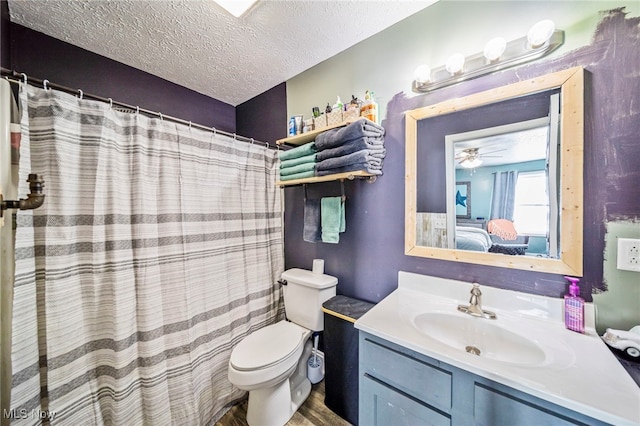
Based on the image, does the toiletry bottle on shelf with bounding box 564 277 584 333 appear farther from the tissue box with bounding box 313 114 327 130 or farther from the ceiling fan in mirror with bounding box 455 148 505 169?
the tissue box with bounding box 313 114 327 130

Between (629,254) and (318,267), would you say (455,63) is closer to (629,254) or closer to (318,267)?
(629,254)

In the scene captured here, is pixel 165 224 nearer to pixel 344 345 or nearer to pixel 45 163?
pixel 45 163

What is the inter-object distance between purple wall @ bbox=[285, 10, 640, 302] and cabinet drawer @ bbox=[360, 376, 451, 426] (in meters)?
0.57

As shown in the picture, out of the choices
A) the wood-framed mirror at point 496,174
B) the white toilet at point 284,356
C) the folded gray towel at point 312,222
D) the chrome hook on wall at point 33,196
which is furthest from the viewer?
the folded gray towel at point 312,222

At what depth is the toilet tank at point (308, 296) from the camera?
157cm

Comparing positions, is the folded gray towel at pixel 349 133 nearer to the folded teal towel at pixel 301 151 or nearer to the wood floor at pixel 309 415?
the folded teal towel at pixel 301 151

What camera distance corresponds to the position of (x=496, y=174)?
1087 millimetres

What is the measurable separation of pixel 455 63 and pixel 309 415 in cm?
217

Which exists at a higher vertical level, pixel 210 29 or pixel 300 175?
pixel 210 29

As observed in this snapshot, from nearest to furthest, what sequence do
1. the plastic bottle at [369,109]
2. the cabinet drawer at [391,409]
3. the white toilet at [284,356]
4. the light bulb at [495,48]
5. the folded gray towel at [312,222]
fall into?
the cabinet drawer at [391,409] → the light bulb at [495,48] → the white toilet at [284,356] → the plastic bottle at [369,109] → the folded gray towel at [312,222]

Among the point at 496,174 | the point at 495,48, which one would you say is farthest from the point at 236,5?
the point at 496,174

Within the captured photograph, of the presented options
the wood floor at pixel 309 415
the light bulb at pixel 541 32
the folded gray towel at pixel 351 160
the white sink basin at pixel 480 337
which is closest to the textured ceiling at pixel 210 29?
the light bulb at pixel 541 32

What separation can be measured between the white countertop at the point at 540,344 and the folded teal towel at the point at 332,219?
523 millimetres

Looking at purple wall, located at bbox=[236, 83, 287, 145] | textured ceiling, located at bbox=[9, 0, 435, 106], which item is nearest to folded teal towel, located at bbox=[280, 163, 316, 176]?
purple wall, located at bbox=[236, 83, 287, 145]
